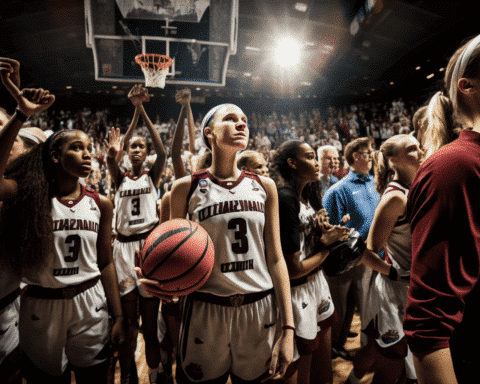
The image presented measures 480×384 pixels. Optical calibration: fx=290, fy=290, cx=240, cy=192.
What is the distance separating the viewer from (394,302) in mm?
2055

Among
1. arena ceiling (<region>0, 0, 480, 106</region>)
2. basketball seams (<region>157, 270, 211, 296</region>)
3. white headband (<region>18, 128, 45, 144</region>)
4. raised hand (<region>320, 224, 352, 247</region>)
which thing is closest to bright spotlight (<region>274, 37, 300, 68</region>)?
arena ceiling (<region>0, 0, 480, 106</region>)

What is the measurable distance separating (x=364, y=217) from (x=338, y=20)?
939 centimetres

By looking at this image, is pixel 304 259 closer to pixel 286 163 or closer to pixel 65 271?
pixel 286 163

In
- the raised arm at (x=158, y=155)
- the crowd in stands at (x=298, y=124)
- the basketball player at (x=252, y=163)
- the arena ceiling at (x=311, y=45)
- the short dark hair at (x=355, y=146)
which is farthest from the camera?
the crowd in stands at (x=298, y=124)

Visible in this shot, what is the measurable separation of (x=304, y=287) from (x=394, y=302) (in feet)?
2.20

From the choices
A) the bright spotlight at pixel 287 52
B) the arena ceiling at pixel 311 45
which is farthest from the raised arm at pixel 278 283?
the bright spotlight at pixel 287 52

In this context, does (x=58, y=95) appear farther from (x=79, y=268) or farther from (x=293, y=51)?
(x=79, y=268)

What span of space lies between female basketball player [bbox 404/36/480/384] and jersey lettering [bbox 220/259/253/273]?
0.80 metres

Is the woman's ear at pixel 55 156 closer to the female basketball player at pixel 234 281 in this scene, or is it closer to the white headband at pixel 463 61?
the female basketball player at pixel 234 281

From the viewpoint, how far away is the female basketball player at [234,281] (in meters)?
1.41

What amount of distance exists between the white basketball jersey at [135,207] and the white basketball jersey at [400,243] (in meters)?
2.35

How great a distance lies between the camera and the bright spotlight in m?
11.5

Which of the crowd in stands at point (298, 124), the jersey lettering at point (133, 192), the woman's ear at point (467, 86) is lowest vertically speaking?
the woman's ear at point (467, 86)

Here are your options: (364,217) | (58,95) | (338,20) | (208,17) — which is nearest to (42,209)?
(364,217)
